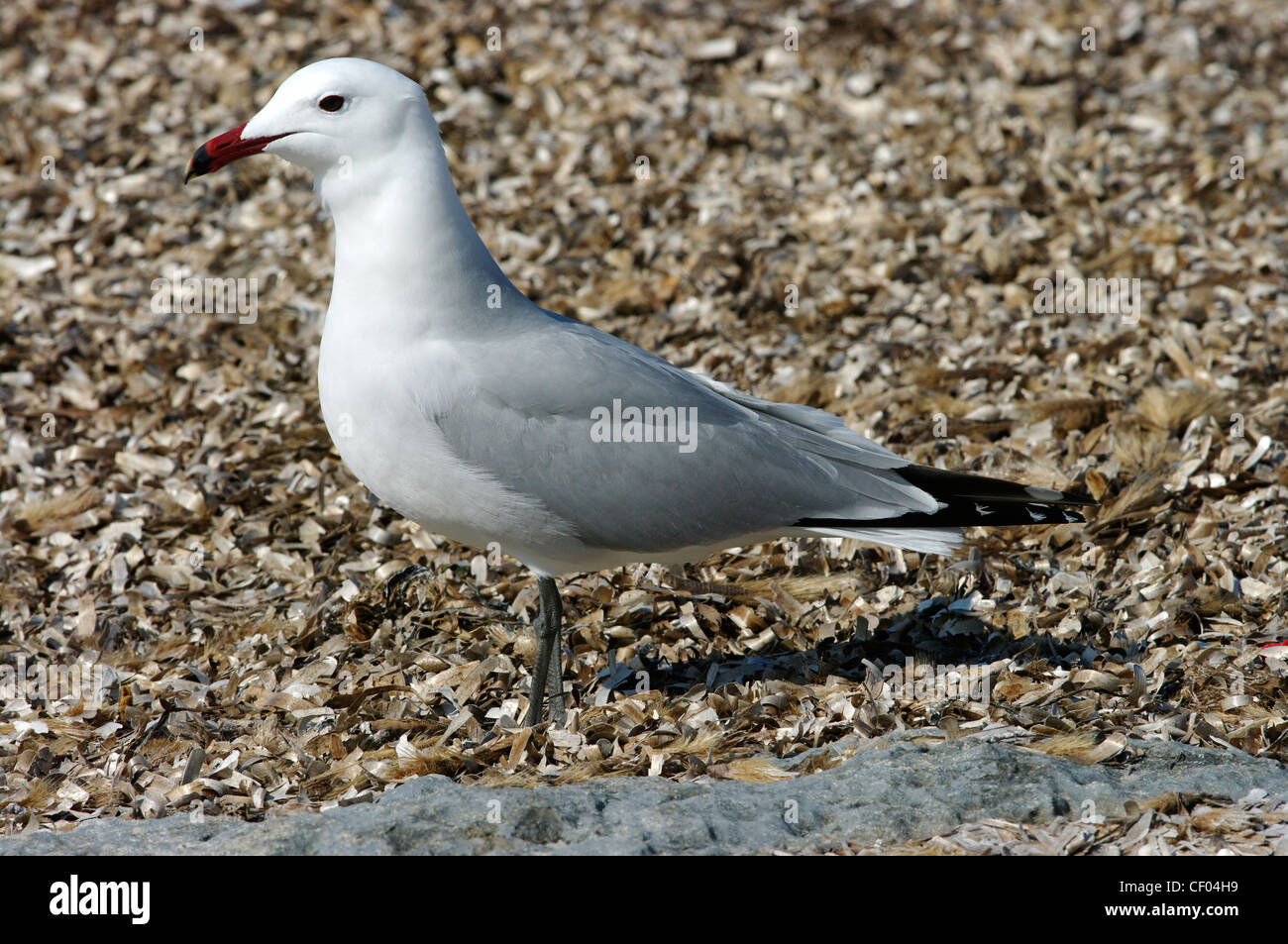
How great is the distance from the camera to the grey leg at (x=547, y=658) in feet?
13.6

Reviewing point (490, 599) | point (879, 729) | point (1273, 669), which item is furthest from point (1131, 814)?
point (490, 599)

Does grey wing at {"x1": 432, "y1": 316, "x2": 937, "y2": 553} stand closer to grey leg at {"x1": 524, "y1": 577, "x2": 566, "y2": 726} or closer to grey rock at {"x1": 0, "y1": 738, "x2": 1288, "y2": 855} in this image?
grey leg at {"x1": 524, "y1": 577, "x2": 566, "y2": 726}

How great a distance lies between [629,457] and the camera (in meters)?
3.92

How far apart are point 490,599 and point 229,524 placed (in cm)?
122

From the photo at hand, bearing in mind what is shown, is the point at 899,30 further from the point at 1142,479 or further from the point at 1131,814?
the point at 1131,814

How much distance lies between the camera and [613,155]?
7684mm

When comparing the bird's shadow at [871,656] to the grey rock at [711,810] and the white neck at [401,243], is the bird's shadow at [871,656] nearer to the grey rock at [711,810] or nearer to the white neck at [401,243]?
the grey rock at [711,810]

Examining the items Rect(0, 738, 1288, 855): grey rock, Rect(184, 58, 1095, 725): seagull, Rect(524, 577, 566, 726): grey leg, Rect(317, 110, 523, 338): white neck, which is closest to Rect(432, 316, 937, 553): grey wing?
Rect(184, 58, 1095, 725): seagull

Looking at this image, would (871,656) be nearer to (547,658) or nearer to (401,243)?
(547,658)

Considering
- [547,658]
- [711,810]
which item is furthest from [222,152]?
[711,810]

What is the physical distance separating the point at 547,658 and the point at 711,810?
1.03 m

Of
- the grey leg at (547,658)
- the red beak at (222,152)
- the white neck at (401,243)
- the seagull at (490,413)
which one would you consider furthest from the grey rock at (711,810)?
the red beak at (222,152)

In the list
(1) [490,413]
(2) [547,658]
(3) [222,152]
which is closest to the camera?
(1) [490,413]

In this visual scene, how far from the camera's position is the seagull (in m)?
3.83
